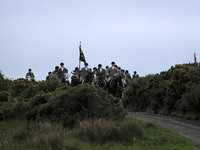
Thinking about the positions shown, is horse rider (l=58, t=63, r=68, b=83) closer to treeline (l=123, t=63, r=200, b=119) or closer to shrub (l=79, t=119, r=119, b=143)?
treeline (l=123, t=63, r=200, b=119)

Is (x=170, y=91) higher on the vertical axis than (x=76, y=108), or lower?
higher

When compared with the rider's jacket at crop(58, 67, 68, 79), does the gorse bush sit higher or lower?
lower

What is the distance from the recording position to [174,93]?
18.0 m

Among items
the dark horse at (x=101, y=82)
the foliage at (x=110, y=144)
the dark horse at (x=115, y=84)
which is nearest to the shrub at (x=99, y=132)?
the foliage at (x=110, y=144)

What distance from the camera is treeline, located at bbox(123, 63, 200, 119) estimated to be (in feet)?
51.7

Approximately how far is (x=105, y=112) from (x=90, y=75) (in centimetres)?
1158

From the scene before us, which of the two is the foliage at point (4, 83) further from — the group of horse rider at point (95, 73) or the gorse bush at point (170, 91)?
the gorse bush at point (170, 91)

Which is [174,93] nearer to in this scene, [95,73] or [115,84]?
[115,84]

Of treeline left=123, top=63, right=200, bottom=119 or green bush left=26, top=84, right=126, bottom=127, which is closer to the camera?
green bush left=26, top=84, right=126, bottom=127

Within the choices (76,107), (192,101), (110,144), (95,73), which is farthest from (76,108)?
(95,73)

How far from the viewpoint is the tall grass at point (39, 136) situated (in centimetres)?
844

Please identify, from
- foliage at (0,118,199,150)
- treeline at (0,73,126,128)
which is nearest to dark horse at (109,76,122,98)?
treeline at (0,73,126,128)

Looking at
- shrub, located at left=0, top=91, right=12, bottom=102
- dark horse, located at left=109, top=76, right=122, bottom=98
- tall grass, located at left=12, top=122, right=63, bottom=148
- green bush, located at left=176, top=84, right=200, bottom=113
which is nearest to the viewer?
tall grass, located at left=12, top=122, right=63, bottom=148

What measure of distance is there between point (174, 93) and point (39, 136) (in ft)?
37.5
